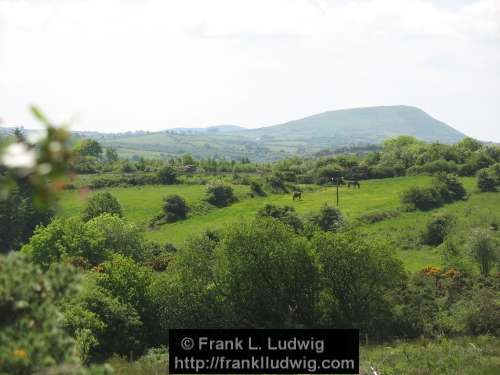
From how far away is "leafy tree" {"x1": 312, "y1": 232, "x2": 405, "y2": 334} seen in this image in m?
40.7

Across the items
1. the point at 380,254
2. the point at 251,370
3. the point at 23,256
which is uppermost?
the point at 23,256

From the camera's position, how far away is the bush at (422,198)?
80438 mm

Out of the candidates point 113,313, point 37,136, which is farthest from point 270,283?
point 37,136

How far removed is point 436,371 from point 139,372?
46.9ft

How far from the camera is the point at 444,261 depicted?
187 feet

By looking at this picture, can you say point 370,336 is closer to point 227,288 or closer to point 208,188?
point 227,288

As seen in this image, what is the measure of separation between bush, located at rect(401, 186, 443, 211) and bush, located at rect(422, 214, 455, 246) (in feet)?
44.1

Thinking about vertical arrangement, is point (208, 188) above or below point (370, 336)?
above

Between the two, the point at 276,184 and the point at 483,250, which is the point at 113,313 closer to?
the point at 483,250

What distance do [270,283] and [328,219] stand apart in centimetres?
3336

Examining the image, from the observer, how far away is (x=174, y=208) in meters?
85.8

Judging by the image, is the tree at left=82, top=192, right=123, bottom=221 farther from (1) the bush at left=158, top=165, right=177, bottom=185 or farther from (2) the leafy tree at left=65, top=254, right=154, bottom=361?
(2) the leafy tree at left=65, top=254, right=154, bottom=361

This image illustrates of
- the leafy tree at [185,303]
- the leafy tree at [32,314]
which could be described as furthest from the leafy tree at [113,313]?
the leafy tree at [32,314]

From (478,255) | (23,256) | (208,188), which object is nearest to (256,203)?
(208,188)
